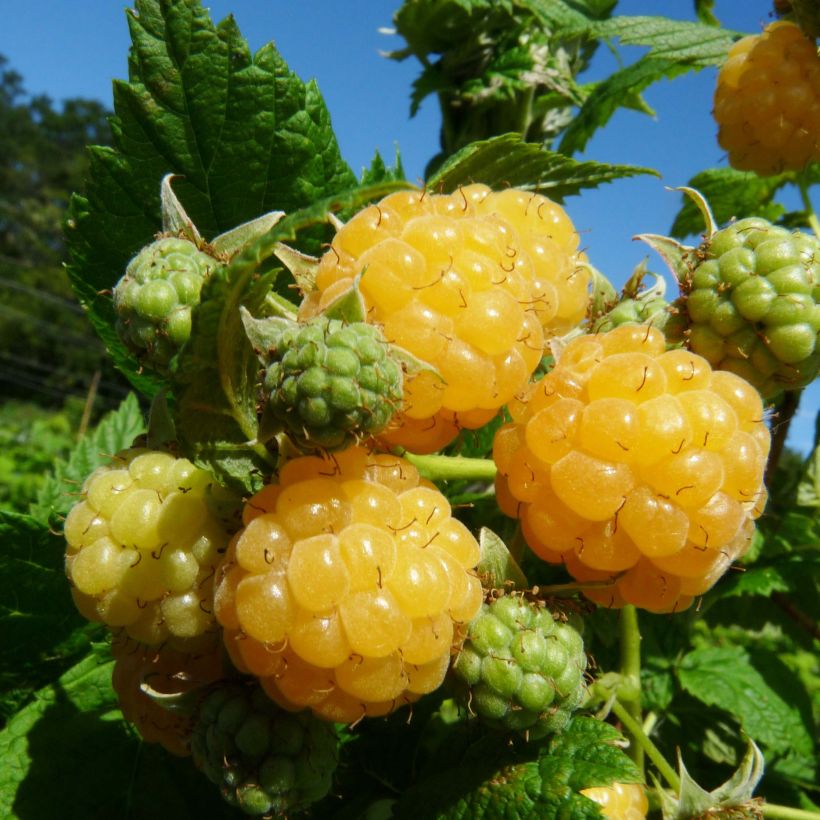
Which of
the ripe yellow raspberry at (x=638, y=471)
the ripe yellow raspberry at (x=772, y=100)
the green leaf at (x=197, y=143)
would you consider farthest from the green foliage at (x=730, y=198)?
the ripe yellow raspberry at (x=638, y=471)

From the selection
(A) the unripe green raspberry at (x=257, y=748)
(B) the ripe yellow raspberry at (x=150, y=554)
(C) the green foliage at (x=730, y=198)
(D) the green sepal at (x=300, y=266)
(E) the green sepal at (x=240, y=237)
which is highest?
(C) the green foliage at (x=730, y=198)

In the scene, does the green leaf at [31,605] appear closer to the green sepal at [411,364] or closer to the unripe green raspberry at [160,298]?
the unripe green raspberry at [160,298]

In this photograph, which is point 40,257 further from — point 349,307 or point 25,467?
point 349,307

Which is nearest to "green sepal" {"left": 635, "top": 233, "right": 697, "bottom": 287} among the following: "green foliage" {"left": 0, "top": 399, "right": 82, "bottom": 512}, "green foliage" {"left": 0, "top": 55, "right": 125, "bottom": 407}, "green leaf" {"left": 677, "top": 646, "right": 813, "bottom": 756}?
"green leaf" {"left": 677, "top": 646, "right": 813, "bottom": 756}

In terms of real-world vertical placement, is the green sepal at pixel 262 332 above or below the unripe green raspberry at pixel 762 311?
below

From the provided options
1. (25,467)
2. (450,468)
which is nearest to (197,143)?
(450,468)

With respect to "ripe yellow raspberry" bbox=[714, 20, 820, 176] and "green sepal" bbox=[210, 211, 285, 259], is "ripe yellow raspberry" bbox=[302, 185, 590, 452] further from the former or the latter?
"ripe yellow raspberry" bbox=[714, 20, 820, 176]
